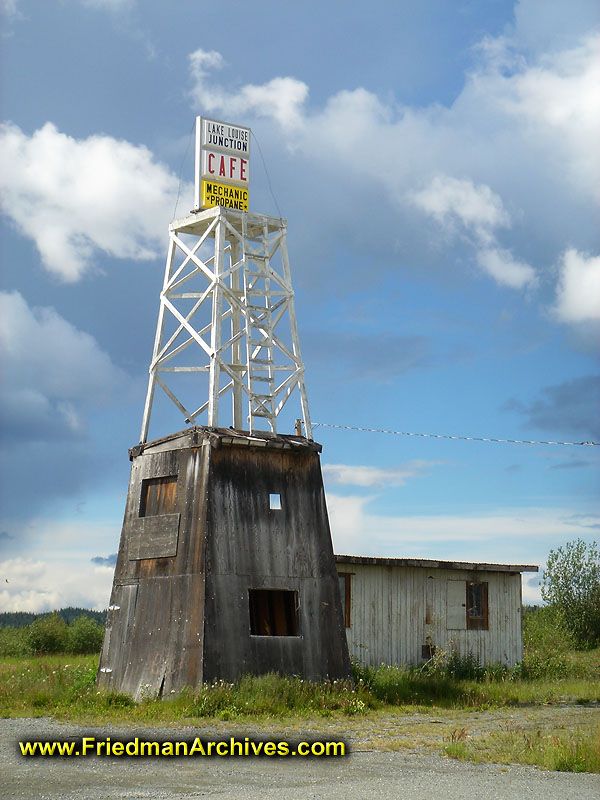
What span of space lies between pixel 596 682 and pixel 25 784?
23.0 m

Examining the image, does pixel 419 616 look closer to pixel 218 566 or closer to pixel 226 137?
pixel 218 566

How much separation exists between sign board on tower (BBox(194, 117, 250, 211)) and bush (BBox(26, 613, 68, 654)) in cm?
3044

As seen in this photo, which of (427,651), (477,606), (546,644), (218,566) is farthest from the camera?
(546,644)

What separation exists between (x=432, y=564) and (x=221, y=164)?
14.3m

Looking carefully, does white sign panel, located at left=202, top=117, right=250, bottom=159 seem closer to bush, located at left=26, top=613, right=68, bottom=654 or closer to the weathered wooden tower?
the weathered wooden tower

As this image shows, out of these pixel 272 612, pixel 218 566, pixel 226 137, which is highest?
pixel 226 137

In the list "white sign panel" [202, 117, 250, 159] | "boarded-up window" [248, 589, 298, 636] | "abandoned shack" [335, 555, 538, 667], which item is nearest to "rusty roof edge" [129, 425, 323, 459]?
"boarded-up window" [248, 589, 298, 636]

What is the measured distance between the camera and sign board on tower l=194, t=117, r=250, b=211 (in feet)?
84.2

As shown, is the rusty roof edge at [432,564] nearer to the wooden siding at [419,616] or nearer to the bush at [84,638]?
the wooden siding at [419,616]

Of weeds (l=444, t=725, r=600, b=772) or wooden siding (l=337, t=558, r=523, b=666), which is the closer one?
weeds (l=444, t=725, r=600, b=772)

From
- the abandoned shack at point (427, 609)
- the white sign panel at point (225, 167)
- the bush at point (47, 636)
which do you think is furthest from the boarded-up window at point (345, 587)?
the bush at point (47, 636)

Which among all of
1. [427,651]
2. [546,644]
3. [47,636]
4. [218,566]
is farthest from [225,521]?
[47,636]

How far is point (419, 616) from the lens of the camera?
2956cm

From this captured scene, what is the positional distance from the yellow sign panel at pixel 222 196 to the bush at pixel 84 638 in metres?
29.5
